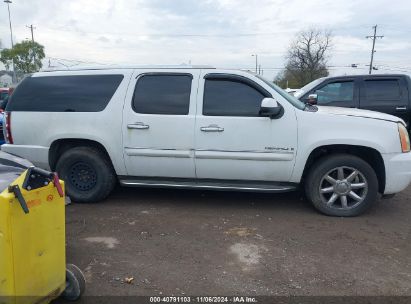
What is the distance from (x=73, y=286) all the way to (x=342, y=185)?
3.33 metres

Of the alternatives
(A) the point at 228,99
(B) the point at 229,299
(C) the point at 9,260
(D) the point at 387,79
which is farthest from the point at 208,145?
(D) the point at 387,79

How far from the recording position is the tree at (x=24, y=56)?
55.8m

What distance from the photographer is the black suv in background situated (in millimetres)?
7805

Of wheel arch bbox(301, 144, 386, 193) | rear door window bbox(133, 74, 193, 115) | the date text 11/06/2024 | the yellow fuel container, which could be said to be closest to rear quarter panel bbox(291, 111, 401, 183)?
wheel arch bbox(301, 144, 386, 193)

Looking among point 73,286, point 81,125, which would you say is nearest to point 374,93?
point 81,125

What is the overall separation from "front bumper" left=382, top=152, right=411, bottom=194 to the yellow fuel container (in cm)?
374

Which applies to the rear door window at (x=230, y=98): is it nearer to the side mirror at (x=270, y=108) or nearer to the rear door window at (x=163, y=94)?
the side mirror at (x=270, y=108)

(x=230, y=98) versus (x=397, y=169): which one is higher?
(x=230, y=98)

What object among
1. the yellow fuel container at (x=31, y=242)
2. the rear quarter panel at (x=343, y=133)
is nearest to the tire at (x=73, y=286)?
the yellow fuel container at (x=31, y=242)

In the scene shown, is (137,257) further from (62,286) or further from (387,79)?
(387,79)

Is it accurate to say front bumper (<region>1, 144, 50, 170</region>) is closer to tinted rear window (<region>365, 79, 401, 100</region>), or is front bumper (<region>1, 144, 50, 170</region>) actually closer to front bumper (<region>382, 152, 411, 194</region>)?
front bumper (<region>382, 152, 411, 194</region>)

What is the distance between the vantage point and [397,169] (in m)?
4.87

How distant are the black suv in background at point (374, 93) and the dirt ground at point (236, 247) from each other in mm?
2495

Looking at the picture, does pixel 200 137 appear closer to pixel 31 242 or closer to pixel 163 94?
pixel 163 94
